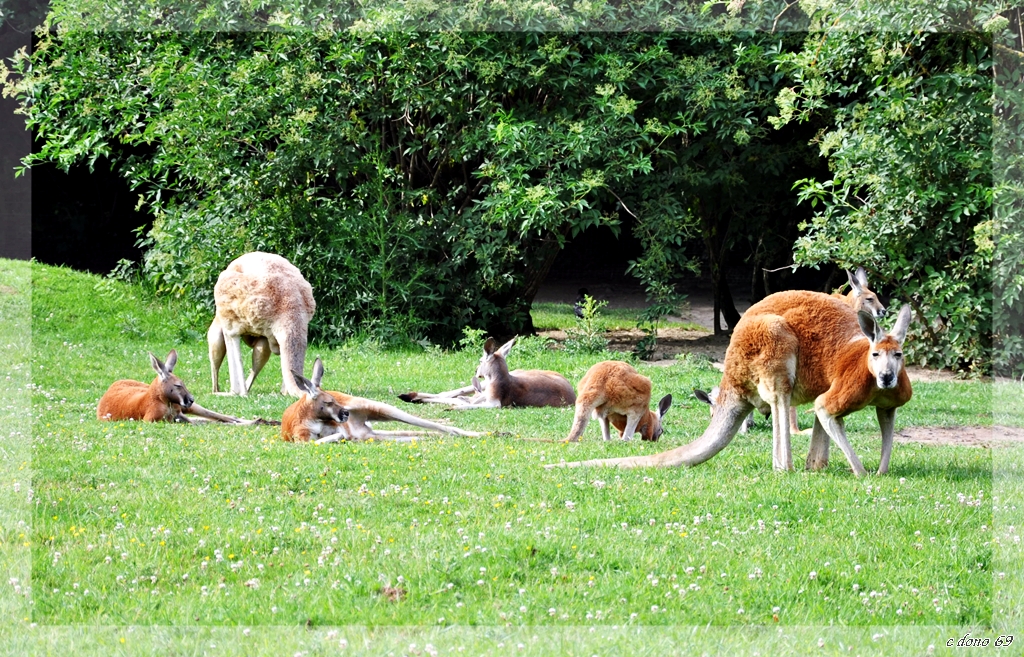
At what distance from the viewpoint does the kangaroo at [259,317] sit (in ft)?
36.2

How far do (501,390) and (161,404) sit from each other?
10.7 ft

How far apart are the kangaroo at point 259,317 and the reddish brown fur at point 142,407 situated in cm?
171

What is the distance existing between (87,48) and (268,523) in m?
12.1

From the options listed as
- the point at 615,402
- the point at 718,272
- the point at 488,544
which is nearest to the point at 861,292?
the point at 615,402

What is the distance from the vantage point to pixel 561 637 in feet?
14.3

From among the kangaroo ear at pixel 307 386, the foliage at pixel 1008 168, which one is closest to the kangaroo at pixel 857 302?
the foliage at pixel 1008 168

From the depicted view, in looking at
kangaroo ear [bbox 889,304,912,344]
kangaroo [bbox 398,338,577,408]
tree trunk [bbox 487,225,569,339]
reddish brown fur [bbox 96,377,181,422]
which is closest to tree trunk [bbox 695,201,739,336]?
tree trunk [bbox 487,225,569,339]

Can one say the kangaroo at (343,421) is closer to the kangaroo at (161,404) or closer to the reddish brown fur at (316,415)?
the reddish brown fur at (316,415)

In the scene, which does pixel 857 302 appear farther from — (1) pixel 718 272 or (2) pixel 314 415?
(1) pixel 718 272

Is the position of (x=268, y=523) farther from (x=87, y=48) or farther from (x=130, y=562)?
(x=87, y=48)

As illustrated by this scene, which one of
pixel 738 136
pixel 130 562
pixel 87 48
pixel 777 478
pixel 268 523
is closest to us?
pixel 130 562

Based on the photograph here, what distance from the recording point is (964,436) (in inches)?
381

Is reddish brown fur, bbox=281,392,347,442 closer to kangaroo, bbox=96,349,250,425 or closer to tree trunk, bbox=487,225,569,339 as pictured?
kangaroo, bbox=96,349,250,425

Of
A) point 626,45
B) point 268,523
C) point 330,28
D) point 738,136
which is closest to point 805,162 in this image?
point 738,136
